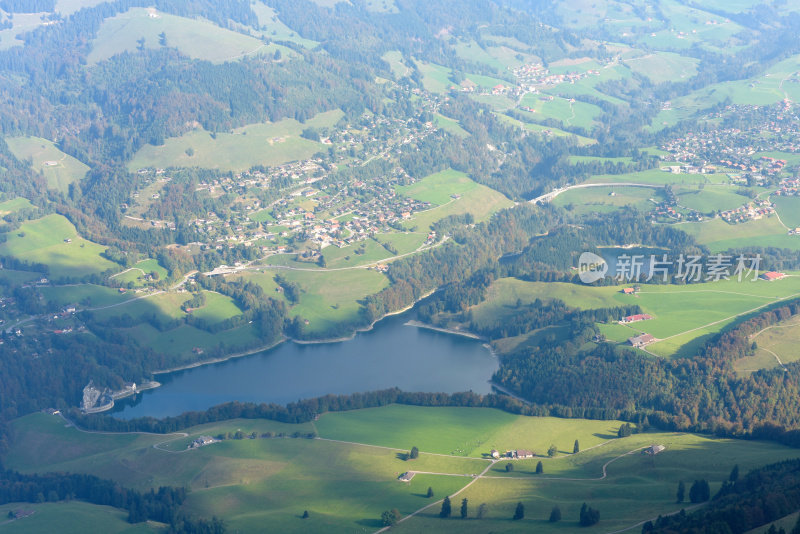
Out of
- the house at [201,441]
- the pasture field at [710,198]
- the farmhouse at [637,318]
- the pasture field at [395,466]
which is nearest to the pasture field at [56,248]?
the pasture field at [395,466]

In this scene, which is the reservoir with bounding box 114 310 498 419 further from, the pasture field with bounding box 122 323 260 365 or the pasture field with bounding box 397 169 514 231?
the pasture field with bounding box 397 169 514 231

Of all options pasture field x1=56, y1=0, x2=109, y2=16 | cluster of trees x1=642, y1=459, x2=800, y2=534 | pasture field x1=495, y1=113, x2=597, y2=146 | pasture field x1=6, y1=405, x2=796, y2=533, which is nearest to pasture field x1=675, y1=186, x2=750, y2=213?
pasture field x1=495, y1=113, x2=597, y2=146

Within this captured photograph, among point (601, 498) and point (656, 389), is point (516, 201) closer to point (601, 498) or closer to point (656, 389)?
point (656, 389)

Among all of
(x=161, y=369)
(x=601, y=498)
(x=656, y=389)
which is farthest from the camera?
(x=161, y=369)

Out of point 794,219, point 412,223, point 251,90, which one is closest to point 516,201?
point 412,223

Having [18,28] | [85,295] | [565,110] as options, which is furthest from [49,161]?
[565,110]
